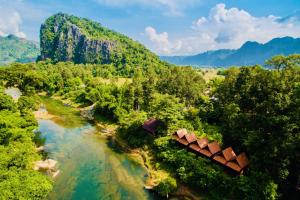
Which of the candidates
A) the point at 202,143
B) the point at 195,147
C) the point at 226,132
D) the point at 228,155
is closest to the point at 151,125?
the point at 195,147

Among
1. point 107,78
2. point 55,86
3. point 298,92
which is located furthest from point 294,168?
point 107,78

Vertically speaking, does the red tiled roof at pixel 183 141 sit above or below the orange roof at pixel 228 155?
below

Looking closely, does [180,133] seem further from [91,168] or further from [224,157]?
[91,168]

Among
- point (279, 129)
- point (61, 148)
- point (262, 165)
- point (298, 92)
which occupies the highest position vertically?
point (298, 92)

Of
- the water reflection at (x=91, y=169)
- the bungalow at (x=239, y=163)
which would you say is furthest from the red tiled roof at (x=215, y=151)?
the water reflection at (x=91, y=169)

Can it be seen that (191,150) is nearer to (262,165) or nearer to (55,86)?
(262,165)

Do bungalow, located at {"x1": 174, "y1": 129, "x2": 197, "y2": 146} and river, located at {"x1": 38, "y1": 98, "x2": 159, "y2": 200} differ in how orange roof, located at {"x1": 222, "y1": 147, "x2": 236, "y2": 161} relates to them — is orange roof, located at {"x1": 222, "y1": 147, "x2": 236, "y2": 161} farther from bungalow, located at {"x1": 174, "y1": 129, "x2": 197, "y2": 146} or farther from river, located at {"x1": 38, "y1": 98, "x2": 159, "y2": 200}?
river, located at {"x1": 38, "y1": 98, "x2": 159, "y2": 200}

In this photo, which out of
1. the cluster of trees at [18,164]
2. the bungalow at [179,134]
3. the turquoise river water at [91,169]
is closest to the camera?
the cluster of trees at [18,164]

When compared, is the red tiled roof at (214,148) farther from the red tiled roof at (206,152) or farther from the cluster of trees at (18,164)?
the cluster of trees at (18,164)
